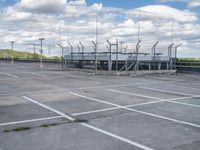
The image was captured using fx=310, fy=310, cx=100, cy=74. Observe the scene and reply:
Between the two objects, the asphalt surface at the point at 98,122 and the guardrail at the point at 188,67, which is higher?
the guardrail at the point at 188,67

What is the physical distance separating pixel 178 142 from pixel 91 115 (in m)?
3.56

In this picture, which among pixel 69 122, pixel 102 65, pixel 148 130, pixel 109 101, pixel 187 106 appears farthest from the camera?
pixel 102 65

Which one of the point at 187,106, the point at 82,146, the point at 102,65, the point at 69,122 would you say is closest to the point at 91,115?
the point at 69,122

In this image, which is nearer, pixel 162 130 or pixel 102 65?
pixel 162 130

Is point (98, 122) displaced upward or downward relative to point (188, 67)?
downward

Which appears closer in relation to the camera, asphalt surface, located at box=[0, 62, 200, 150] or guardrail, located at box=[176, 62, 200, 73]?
asphalt surface, located at box=[0, 62, 200, 150]

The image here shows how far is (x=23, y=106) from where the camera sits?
11516 mm

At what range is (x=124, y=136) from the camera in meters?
7.54

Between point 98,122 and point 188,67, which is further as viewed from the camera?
point 188,67

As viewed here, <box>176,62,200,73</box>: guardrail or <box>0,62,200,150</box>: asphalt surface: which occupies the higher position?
<box>176,62,200,73</box>: guardrail

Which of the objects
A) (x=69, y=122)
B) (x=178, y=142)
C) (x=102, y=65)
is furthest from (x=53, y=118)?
(x=102, y=65)

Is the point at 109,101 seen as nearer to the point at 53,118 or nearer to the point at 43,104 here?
the point at 43,104

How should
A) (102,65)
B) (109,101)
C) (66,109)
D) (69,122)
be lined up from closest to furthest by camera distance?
(69,122) → (66,109) → (109,101) → (102,65)

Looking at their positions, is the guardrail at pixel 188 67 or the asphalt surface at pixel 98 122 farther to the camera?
the guardrail at pixel 188 67
